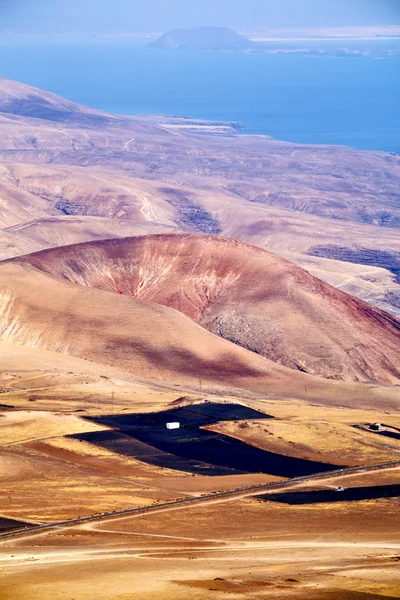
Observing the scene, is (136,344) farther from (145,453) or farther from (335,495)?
(335,495)

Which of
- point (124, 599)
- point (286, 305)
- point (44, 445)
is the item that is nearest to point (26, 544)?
point (124, 599)

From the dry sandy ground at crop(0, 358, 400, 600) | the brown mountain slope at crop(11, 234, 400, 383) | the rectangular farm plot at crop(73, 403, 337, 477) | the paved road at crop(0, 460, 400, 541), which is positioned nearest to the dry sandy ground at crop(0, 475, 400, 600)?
the dry sandy ground at crop(0, 358, 400, 600)

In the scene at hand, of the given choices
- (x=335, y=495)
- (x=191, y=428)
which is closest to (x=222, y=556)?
(x=335, y=495)

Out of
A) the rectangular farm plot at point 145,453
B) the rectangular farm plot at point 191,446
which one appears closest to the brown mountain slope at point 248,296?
the rectangular farm plot at point 191,446

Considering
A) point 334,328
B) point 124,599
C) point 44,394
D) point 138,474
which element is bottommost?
point 124,599

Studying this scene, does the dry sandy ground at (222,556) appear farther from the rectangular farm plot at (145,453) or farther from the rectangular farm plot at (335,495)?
the rectangular farm plot at (145,453)

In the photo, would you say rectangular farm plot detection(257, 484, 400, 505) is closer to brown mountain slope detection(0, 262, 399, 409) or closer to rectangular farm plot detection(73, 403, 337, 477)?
rectangular farm plot detection(73, 403, 337, 477)

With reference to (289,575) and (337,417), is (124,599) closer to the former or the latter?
(289,575)

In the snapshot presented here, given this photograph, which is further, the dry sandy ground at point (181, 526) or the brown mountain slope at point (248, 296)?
the brown mountain slope at point (248, 296)
